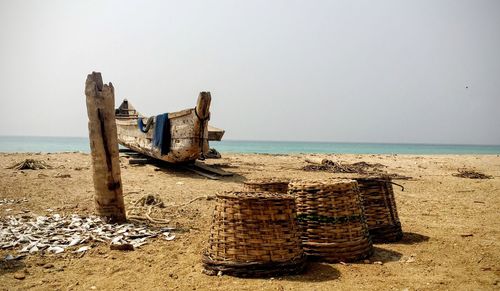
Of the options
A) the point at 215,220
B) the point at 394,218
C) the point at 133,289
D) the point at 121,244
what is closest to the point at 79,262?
the point at 121,244

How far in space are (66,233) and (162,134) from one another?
22.2 feet

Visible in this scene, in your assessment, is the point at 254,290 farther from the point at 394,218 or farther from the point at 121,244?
the point at 394,218

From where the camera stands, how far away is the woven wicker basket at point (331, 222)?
3.89 metres

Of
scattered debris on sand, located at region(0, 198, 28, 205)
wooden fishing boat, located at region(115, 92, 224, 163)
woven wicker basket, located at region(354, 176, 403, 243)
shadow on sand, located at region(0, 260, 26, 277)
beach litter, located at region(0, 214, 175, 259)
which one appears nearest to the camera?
shadow on sand, located at region(0, 260, 26, 277)

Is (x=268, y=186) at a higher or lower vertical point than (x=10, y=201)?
higher

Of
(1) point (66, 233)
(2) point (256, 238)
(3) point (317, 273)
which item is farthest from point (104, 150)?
(3) point (317, 273)

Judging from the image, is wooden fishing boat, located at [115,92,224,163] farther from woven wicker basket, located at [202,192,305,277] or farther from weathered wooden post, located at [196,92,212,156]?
woven wicker basket, located at [202,192,305,277]

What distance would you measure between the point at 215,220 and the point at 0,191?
19.7 ft

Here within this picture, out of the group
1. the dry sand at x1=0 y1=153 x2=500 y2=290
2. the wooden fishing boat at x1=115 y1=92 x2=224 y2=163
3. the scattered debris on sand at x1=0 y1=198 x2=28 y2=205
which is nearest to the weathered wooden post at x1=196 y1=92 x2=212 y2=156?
the wooden fishing boat at x1=115 y1=92 x2=224 y2=163

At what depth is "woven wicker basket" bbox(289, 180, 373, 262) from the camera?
12.8 ft

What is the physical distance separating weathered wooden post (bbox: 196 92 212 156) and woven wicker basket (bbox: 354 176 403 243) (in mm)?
6371

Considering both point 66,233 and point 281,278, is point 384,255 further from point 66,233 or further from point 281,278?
point 66,233

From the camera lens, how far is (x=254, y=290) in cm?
319

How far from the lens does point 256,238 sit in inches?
137
